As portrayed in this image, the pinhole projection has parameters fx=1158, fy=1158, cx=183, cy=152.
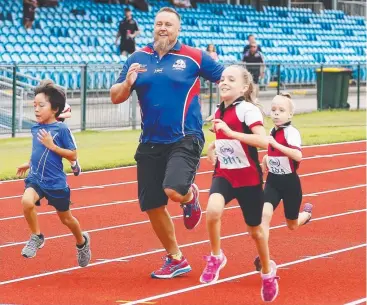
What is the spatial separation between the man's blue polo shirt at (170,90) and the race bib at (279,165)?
3.62 feet

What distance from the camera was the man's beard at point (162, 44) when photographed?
870 cm

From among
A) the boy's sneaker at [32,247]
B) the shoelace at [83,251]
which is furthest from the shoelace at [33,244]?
the shoelace at [83,251]

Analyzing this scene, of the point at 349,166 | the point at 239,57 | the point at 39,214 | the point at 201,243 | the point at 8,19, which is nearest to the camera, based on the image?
the point at 201,243

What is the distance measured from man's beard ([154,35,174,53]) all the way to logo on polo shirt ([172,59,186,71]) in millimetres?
118

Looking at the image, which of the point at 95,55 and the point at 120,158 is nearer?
the point at 120,158

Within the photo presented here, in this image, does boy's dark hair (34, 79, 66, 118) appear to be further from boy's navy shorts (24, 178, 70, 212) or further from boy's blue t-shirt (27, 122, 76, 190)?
boy's navy shorts (24, 178, 70, 212)

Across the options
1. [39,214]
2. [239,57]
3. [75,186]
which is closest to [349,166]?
[75,186]

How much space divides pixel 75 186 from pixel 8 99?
7.12 metres

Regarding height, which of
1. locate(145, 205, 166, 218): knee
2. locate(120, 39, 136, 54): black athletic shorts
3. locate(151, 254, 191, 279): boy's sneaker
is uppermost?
locate(120, 39, 136, 54): black athletic shorts

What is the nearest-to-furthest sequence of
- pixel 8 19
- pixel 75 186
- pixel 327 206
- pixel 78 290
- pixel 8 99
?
pixel 78 290, pixel 327 206, pixel 75 186, pixel 8 99, pixel 8 19

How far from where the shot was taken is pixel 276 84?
97.1 ft

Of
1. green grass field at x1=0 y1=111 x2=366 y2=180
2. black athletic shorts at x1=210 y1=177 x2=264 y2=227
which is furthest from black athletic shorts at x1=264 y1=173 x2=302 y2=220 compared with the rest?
green grass field at x1=0 y1=111 x2=366 y2=180

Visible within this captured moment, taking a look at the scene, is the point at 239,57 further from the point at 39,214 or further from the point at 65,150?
the point at 65,150

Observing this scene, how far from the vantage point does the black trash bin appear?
31.6 metres
